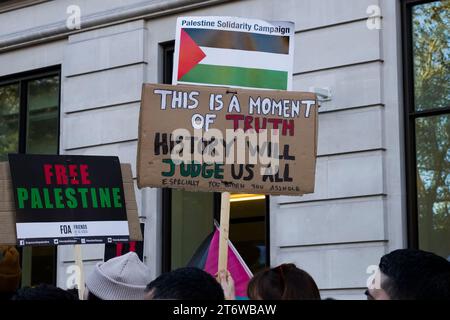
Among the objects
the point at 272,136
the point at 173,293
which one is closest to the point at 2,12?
the point at 272,136

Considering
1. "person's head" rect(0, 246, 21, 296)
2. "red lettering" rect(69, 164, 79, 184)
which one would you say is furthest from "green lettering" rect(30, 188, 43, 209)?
"person's head" rect(0, 246, 21, 296)

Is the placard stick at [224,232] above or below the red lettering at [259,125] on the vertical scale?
below

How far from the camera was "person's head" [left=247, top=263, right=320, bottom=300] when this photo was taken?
13.2 ft

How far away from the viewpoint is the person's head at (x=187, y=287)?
3.42m

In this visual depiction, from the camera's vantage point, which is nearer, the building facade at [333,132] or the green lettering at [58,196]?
the green lettering at [58,196]

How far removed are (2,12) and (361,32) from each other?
551cm

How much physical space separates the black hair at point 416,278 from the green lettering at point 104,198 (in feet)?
12.1

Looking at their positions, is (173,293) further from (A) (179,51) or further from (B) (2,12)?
(B) (2,12)

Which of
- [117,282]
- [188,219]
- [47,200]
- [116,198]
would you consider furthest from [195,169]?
[188,219]

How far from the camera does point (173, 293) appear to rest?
345cm

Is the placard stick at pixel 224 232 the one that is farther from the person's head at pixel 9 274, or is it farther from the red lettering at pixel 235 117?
the person's head at pixel 9 274

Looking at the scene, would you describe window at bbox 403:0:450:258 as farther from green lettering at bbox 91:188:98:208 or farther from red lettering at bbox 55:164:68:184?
red lettering at bbox 55:164:68:184

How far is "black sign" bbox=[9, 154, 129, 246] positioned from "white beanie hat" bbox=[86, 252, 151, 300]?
1.56m

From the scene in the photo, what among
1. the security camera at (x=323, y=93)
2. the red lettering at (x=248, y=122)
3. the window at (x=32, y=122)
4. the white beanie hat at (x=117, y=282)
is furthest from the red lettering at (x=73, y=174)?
the window at (x=32, y=122)
